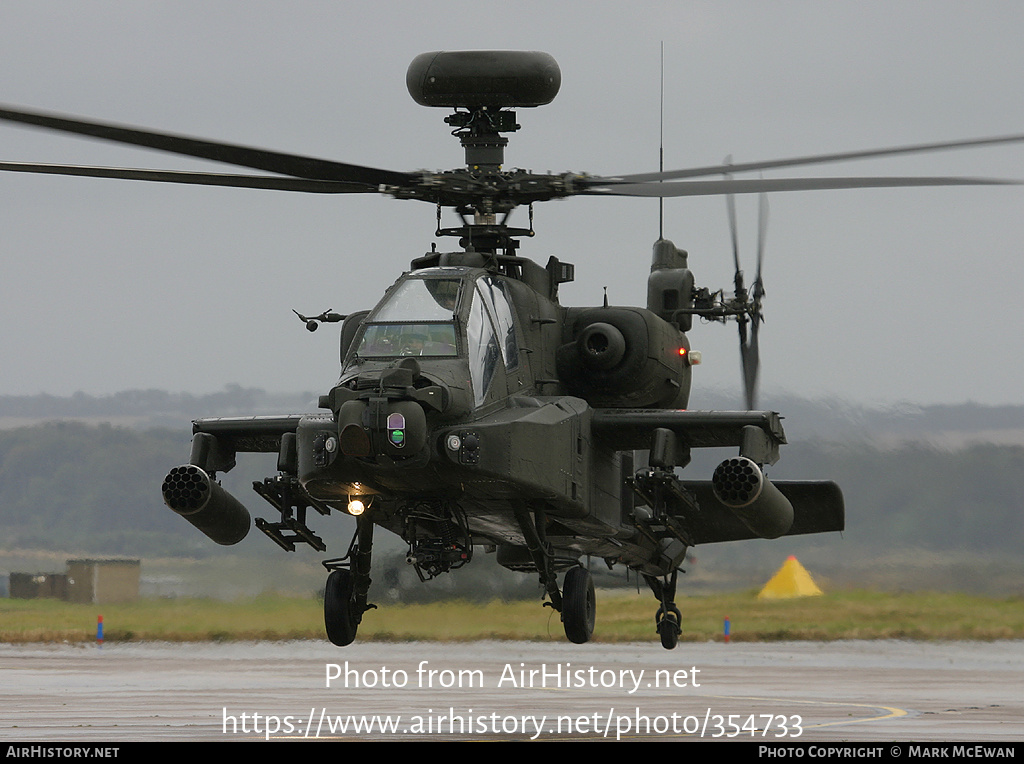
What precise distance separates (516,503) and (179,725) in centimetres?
600

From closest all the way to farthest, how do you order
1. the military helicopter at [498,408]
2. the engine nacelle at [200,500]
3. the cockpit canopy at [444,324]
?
the military helicopter at [498,408]
the cockpit canopy at [444,324]
the engine nacelle at [200,500]

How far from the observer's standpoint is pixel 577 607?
1284 cm

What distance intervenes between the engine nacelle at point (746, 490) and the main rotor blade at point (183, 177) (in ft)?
12.7

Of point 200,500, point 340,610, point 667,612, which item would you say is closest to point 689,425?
point 340,610

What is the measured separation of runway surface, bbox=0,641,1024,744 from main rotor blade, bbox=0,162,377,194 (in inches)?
214

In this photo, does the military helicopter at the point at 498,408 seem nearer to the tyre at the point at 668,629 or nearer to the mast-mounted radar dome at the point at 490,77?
the mast-mounted radar dome at the point at 490,77

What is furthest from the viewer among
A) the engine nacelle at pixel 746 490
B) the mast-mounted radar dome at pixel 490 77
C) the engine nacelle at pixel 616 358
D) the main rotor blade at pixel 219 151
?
the engine nacelle at pixel 616 358

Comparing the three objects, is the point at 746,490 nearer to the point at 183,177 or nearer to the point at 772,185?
the point at 772,185

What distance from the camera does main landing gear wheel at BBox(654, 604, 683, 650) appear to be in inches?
629

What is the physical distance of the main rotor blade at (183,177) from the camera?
1175 cm

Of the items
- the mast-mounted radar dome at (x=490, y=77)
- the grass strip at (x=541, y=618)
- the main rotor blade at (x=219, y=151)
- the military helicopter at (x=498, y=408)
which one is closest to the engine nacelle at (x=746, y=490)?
the military helicopter at (x=498, y=408)

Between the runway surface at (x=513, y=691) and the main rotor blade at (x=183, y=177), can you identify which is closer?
the main rotor blade at (x=183, y=177)

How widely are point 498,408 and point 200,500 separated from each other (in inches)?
119
